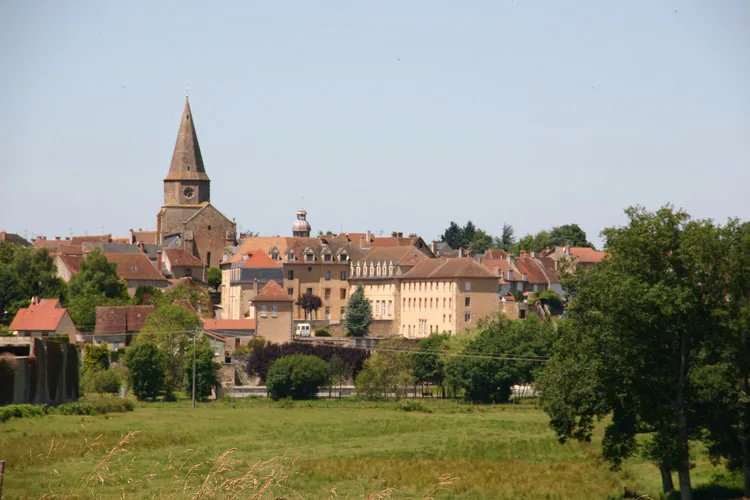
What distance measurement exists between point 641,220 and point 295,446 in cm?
1872

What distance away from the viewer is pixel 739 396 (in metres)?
33.7

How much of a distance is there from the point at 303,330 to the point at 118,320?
72.7 ft

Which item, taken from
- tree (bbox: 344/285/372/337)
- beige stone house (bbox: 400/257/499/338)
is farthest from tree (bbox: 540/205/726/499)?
tree (bbox: 344/285/372/337)

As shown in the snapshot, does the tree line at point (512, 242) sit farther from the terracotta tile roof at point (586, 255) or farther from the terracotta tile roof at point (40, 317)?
the terracotta tile roof at point (40, 317)

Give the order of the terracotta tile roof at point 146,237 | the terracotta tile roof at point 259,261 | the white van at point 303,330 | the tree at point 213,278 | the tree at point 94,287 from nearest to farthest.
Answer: the tree at point 94,287, the white van at point 303,330, the terracotta tile roof at point 259,261, the tree at point 213,278, the terracotta tile roof at point 146,237

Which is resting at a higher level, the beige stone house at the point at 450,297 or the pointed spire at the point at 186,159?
the pointed spire at the point at 186,159

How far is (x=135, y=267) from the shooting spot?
123562 millimetres

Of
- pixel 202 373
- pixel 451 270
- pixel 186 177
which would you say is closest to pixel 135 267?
pixel 186 177

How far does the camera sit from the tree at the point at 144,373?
76500 millimetres

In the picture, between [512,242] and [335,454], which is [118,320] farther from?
[512,242]

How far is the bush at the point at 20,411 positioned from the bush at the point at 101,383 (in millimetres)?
21941

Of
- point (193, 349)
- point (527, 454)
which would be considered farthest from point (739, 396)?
point (193, 349)

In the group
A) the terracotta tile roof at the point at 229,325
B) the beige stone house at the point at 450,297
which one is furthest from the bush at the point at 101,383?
the beige stone house at the point at 450,297

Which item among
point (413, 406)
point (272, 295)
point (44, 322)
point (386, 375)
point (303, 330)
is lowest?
point (413, 406)
